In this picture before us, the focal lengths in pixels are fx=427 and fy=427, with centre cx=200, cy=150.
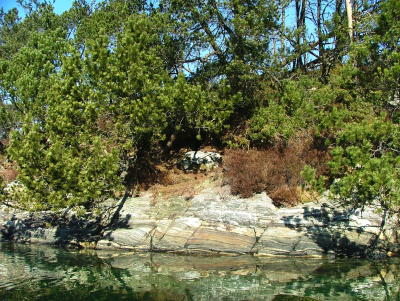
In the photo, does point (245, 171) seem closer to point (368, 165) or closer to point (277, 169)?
point (277, 169)

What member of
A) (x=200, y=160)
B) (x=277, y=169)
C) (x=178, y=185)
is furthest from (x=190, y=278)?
(x=200, y=160)

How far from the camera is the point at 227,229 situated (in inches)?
579

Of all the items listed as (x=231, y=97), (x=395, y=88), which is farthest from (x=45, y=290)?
(x=395, y=88)

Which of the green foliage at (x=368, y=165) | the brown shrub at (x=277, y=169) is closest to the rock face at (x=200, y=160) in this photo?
the brown shrub at (x=277, y=169)

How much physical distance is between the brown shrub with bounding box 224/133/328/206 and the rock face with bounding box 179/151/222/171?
4.62ft

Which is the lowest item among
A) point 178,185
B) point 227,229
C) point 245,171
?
point 227,229

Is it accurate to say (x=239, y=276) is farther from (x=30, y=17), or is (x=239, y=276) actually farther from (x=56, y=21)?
(x=30, y=17)

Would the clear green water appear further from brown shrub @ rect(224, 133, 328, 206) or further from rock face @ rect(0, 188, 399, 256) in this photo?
brown shrub @ rect(224, 133, 328, 206)

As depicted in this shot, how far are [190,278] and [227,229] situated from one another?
11.4ft

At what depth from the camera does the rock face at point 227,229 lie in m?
13.5

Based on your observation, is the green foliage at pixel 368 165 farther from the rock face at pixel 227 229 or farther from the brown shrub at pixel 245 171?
the brown shrub at pixel 245 171

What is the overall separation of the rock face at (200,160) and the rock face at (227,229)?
2.12 m

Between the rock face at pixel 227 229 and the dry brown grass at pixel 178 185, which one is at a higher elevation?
the dry brown grass at pixel 178 185

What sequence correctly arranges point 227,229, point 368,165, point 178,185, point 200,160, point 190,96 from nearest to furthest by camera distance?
point 368,165
point 227,229
point 190,96
point 178,185
point 200,160
